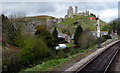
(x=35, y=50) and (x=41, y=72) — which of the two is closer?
(x=41, y=72)

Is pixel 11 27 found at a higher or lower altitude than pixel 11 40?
higher

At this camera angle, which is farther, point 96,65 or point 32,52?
point 32,52

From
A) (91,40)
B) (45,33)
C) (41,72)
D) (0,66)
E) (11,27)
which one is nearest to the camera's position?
(0,66)

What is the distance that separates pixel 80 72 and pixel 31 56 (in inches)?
345

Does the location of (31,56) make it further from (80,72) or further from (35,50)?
(80,72)

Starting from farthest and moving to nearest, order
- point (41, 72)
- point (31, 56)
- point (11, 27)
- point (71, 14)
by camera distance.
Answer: point (71, 14)
point (11, 27)
point (31, 56)
point (41, 72)

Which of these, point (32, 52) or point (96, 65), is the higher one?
point (32, 52)

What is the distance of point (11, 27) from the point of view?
2988cm

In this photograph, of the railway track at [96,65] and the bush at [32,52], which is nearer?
the railway track at [96,65]

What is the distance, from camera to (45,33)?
88.0 ft

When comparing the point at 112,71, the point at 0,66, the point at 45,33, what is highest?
the point at 45,33

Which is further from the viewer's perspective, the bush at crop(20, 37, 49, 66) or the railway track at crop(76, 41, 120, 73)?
the bush at crop(20, 37, 49, 66)

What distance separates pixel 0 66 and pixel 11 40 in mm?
18094

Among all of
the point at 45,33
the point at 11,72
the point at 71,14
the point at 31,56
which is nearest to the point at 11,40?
the point at 45,33
